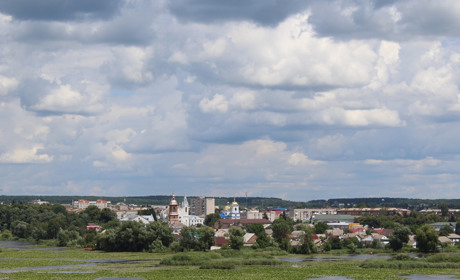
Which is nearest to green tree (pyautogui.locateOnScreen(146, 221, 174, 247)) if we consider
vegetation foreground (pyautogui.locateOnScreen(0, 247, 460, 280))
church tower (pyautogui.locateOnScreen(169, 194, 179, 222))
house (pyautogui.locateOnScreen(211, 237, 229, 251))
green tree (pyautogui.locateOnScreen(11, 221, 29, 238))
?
house (pyautogui.locateOnScreen(211, 237, 229, 251))

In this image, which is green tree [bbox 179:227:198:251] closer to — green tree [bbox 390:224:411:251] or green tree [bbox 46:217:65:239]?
green tree [bbox 390:224:411:251]

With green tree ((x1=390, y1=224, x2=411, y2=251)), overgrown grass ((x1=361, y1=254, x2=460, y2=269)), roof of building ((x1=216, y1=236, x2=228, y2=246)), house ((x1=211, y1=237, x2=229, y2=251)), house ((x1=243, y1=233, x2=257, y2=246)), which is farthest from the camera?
house ((x1=243, y1=233, x2=257, y2=246))

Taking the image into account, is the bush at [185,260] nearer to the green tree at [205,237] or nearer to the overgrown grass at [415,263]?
the green tree at [205,237]

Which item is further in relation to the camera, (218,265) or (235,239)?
(235,239)

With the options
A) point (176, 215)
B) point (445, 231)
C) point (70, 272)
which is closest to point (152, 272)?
point (70, 272)

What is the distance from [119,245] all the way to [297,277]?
50.4 m

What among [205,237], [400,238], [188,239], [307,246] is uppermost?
[205,237]

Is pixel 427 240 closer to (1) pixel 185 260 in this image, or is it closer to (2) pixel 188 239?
(2) pixel 188 239

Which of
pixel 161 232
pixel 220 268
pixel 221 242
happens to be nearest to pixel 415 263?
pixel 220 268

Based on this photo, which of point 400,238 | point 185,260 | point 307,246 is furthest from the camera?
point 400,238

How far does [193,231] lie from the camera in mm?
92625

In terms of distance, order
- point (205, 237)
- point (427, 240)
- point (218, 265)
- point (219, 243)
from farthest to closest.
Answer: point (219, 243)
point (205, 237)
point (427, 240)
point (218, 265)

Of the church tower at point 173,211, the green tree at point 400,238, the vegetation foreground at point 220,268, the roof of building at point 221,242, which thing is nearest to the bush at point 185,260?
the vegetation foreground at point 220,268

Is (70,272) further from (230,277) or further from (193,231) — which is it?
(193,231)
